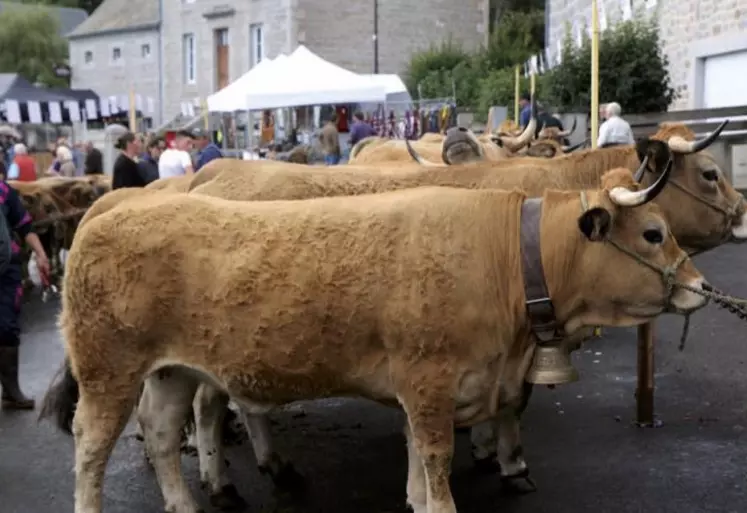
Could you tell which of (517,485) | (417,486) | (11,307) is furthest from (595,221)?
(11,307)

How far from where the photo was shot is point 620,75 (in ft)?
67.0

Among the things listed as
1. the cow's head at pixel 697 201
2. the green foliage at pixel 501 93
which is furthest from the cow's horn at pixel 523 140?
the green foliage at pixel 501 93

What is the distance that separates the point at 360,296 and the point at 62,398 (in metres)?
2.34

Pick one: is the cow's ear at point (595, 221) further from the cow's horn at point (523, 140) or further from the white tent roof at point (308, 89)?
the white tent roof at point (308, 89)

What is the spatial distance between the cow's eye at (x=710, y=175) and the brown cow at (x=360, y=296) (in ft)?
7.82

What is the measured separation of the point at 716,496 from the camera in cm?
605

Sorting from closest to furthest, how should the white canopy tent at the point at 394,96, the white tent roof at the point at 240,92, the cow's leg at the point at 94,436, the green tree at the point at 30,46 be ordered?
1. the cow's leg at the point at 94,436
2. the white tent roof at the point at 240,92
3. the white canopy tent at the point at 394,96
4. the green tree at the point at 30,46

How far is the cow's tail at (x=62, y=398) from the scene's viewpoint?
618cm

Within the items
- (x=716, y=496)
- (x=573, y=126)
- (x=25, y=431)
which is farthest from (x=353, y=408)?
(x=573, y=126)

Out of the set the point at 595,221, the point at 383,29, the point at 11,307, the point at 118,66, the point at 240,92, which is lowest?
the point at 11,307

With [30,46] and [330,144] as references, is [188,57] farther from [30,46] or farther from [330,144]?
[330,144]

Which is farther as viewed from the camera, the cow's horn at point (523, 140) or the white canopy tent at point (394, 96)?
the white canopy tent at point (394, 96)

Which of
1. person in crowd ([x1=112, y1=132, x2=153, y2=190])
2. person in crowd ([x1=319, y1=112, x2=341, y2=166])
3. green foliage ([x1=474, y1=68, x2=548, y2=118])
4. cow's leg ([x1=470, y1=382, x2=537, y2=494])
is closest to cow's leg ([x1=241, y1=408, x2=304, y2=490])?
cow's leg ([x1=470, y1=382, x2=537, y2=494])

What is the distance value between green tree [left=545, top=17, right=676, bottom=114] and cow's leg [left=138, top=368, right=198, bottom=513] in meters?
16.1
